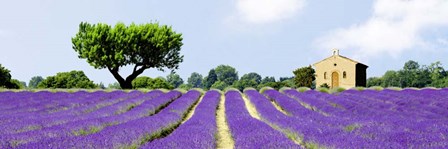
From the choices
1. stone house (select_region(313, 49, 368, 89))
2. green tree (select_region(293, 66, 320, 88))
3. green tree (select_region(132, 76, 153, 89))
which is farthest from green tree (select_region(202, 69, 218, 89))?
green tree (select_region(293, 66, 320, 88))

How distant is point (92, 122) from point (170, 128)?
1739 millimetres

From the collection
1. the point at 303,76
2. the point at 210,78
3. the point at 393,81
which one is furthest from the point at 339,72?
the point at 210,78

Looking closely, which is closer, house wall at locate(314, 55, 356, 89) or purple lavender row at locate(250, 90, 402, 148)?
purple lavender row at locate(250, 90, 402, 148)

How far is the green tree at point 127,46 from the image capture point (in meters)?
37.3

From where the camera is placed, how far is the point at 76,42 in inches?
1511

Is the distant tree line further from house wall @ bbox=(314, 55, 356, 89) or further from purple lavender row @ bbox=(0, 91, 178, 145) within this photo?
purple lavender row @ bbox=(0, 91, 178, 145)

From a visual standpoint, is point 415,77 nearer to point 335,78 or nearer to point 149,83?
point 335,78

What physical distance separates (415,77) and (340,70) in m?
37.5

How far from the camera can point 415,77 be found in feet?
255

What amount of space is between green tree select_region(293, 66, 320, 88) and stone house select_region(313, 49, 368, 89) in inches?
119

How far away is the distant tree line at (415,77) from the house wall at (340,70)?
27.5 metres

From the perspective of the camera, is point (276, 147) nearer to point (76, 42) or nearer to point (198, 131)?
point (198, 131)

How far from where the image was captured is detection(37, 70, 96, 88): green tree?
4606 centimetres

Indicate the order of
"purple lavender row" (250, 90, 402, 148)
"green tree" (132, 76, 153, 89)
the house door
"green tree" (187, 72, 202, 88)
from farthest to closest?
"green tree" (187, 72, 202, 88) < "green tree" (132, 76, 153, 89) < the house door < "purple lavender row" (250, 90, 402, 148)
